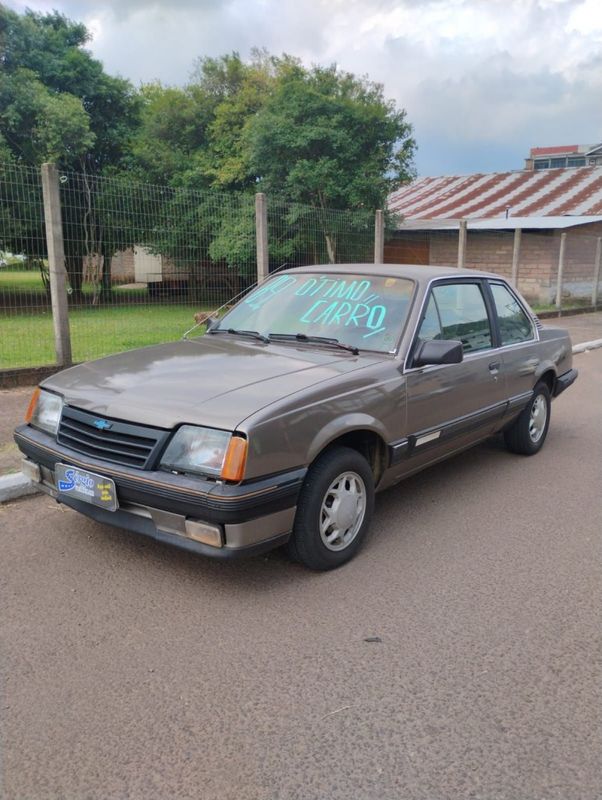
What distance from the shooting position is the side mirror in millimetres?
4055

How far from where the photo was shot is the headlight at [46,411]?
3779 mm

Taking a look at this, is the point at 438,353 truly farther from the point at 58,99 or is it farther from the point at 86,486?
the point at 58,99

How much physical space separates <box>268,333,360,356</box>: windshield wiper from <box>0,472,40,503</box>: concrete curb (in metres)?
1.93

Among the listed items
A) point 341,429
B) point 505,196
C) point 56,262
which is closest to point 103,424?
point 341,429

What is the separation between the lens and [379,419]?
3.86 m

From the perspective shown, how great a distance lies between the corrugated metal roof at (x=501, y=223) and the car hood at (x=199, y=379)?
1659 cm

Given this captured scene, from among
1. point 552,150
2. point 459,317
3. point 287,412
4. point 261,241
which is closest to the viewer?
point 287,412

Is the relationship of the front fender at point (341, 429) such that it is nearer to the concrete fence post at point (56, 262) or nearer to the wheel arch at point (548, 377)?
the wheel arch at point (548, 377)

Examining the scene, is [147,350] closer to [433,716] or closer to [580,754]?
[433,716]

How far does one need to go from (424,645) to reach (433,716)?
1.58 feet

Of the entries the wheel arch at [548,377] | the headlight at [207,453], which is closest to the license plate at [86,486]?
the headlight at [207,453]

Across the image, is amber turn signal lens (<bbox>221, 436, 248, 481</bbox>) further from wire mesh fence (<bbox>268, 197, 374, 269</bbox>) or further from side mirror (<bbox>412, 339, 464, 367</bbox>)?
wire mesh fence (<bbox>268, 197, 374, 269</bbox>)

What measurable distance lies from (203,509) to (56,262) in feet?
18.2

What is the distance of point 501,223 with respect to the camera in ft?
68.8
